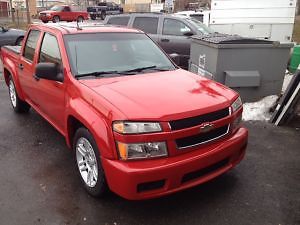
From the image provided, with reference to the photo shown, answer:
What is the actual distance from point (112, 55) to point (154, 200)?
1843 mm

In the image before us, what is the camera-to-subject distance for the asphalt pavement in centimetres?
335

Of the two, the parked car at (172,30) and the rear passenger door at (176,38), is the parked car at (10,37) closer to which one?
the parked car at (172,30)

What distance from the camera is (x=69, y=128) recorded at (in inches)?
159

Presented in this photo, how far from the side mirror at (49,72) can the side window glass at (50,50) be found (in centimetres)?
18

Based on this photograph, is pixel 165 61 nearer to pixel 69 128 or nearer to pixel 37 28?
pixel 69 128

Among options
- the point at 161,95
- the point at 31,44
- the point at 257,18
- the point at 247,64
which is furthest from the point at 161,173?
the point at 257,18

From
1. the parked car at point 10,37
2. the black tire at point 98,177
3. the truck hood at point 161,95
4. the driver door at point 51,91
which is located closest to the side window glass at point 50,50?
the driver door at point 51,91

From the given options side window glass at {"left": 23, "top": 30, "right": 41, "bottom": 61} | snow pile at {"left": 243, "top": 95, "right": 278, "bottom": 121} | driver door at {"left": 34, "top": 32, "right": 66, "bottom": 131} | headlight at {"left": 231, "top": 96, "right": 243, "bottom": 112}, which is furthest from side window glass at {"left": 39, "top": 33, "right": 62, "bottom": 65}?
snow pile at {"left": 243, "top": 95, "right": 278, "bottom": 121}

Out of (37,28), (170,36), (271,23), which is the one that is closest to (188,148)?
(37,28)

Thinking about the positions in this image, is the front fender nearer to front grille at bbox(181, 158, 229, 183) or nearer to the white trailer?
front grille at bbox(181, 158, 229, 183)

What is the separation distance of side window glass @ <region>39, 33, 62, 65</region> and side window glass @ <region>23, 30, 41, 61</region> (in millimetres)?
381

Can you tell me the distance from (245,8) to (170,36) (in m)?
3.16

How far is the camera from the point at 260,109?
6.43 metres

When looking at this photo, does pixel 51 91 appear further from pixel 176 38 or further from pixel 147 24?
pixel 147 24
